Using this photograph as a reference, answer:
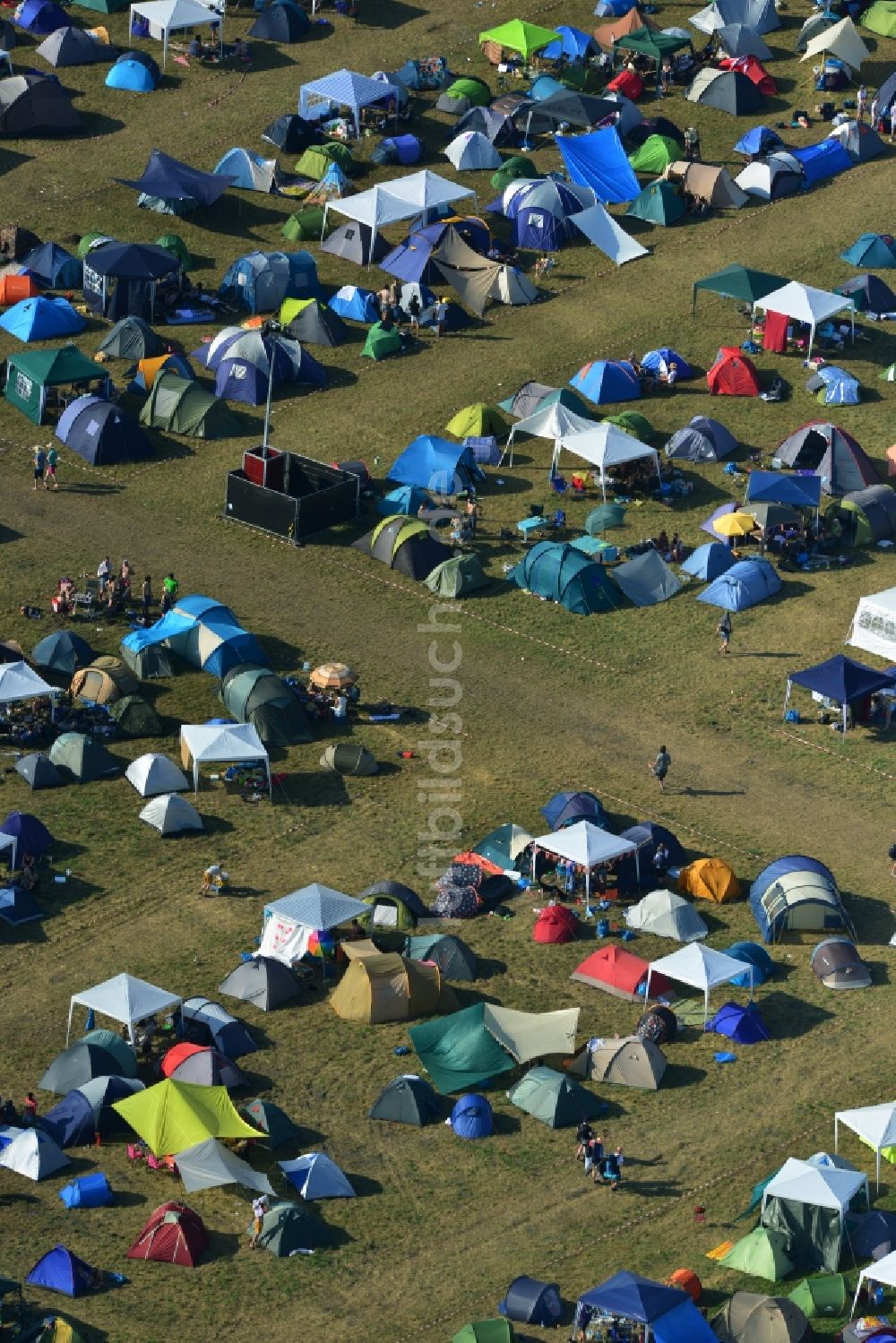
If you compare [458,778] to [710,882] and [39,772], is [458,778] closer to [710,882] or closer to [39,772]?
[710,882]

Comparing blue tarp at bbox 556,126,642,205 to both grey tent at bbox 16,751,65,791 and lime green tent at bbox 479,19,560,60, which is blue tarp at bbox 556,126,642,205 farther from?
grey tent at bbox 16,751,65,791

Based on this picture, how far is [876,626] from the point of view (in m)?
78.9

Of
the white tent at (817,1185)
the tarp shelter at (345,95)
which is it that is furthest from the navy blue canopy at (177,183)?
the white tent at (817,1185)

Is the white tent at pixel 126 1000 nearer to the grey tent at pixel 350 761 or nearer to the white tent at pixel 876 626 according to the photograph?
the grey tent at pixel 350 761

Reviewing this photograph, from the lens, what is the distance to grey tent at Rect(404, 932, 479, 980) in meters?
65.5

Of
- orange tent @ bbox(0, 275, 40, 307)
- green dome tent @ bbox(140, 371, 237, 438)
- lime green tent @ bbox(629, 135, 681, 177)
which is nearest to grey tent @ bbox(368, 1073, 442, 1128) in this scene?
green dome tent @ bbox(140, 371, 237, 438)

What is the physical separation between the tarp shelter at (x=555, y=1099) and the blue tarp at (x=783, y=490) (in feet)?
90.7

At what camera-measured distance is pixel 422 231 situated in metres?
98.7

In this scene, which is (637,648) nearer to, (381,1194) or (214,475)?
(214,475)

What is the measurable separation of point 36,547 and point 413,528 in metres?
11.7

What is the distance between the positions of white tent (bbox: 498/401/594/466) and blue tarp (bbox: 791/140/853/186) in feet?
75.4

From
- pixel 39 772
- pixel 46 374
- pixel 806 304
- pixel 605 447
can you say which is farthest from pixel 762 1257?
Result: pixel 806 304

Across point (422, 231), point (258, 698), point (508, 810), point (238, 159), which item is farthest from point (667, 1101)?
point (238, 159)

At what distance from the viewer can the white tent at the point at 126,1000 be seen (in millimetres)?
62438
